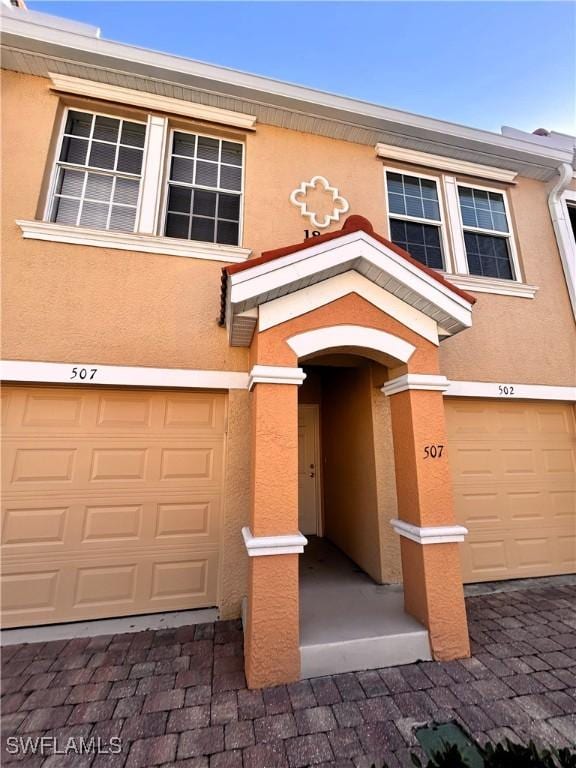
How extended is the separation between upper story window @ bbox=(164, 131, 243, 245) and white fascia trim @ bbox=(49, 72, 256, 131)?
255 millimetres

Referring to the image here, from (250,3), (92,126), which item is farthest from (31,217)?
(250,3)

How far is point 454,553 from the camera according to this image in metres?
3.14

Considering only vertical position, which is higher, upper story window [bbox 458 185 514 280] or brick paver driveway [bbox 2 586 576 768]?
upper story window [bbox 458 185 514 280]

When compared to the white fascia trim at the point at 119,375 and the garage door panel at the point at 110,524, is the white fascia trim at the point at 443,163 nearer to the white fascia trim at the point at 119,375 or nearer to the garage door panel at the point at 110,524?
the white fascia trim at the point at 119,375

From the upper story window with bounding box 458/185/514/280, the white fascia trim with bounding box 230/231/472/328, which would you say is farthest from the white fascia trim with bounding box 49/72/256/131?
the upper story window with bounding box 458/185/514/280

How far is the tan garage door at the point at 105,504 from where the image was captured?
3566mm

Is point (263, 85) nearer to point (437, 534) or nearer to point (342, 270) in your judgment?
point (342, 270)

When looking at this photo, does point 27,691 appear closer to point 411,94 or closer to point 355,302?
point 355,302

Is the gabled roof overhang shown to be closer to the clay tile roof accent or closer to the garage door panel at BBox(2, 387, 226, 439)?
the clay tile roof accent

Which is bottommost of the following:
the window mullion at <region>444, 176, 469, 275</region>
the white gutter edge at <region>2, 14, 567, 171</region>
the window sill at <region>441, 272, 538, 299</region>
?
the window sill at <region>441, 272, 538, 299</region>

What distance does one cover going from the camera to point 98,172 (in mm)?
4480

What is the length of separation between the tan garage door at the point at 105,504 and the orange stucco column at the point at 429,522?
2.19 metres

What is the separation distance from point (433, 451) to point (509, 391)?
254 centimetres

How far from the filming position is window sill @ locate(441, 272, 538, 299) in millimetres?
5090
